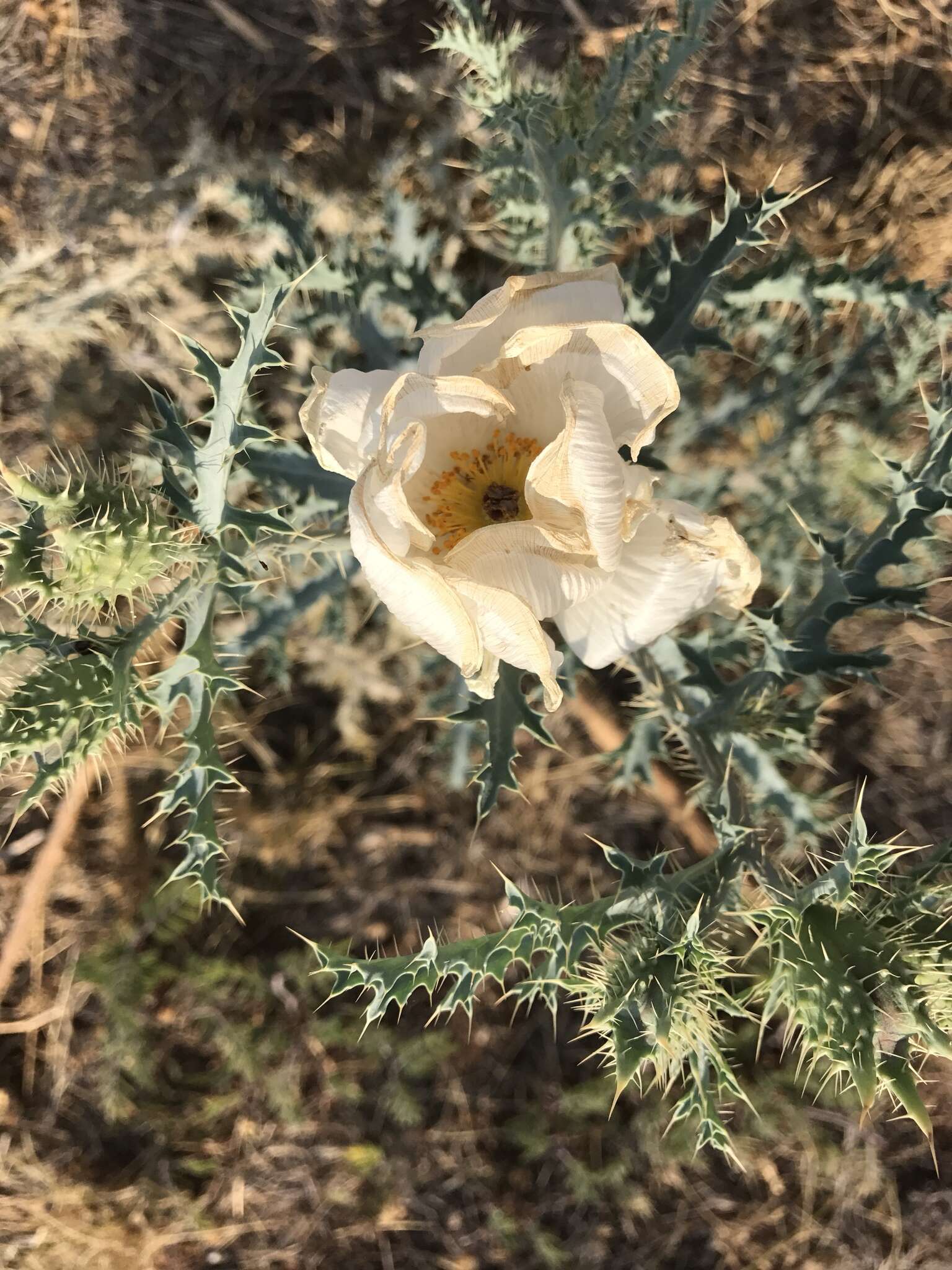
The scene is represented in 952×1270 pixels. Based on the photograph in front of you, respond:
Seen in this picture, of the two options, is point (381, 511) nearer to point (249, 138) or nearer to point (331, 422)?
point (331, 422)

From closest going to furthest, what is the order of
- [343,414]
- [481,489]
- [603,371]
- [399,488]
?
[399,488] < [603,371] < [343,414] < [481,489]

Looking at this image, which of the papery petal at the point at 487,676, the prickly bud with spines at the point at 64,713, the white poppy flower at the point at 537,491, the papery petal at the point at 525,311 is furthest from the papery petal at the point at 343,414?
the prickly bud with spines at the point at 64,713

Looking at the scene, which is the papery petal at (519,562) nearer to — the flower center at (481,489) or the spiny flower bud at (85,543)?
the flower center at (481,489)

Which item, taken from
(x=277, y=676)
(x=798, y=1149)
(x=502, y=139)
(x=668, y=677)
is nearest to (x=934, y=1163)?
(x=798, y=1149)

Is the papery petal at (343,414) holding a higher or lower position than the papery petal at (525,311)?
lower

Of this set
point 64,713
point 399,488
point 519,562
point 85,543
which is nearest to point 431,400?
point 399,488

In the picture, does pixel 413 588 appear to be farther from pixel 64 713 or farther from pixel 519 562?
pixel 64 713
